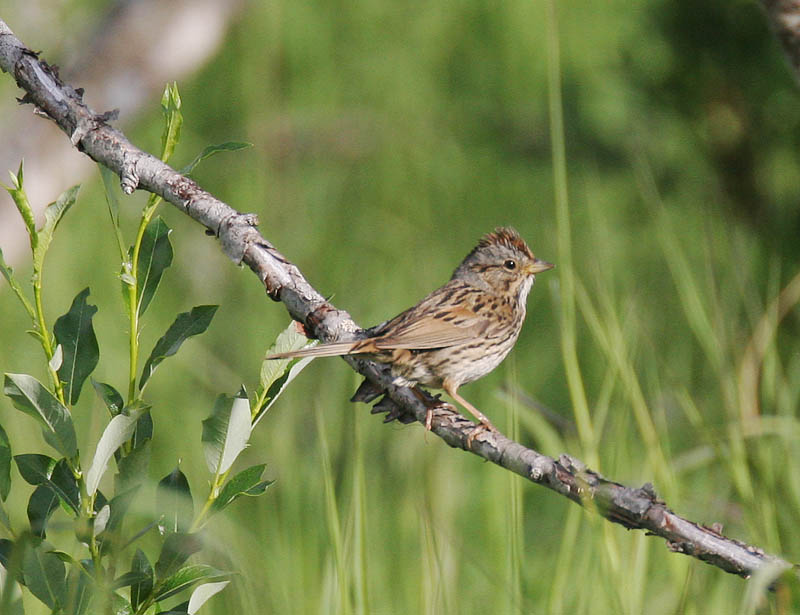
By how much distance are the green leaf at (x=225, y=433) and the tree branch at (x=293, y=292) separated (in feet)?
1.16

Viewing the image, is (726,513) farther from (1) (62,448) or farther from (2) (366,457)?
(1) (62,448)

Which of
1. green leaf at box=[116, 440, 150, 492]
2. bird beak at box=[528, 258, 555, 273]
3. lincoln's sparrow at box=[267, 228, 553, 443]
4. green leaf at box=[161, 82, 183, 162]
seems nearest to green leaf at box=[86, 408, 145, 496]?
green leaf at box=[116, 440, 150, 492]

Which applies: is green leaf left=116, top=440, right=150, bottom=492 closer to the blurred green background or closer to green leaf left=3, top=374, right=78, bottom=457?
green leaf left=3, top=374, right=78, bottom=457

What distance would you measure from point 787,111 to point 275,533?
269 centimetres

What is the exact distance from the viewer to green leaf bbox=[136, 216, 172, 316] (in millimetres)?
1321

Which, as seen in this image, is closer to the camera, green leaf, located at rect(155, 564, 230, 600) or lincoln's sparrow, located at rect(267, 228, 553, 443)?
green leaf, located at rect(155, 564, 230, 600)

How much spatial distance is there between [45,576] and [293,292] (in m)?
0.60

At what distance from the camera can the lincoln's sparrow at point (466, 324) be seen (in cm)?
239

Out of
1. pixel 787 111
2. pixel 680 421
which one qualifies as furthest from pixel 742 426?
pixel 787 111

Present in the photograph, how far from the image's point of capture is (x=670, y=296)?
15.3 ft

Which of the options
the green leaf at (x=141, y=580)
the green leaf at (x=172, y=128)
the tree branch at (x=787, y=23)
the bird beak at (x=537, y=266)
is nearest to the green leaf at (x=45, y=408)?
the green leaf at (x=141, y=580)

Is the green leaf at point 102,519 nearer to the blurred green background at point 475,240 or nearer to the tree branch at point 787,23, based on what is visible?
the blurred green background at point 475,240

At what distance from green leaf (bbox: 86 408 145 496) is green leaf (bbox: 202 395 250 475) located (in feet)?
0.30

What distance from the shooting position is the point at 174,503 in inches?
48.1
